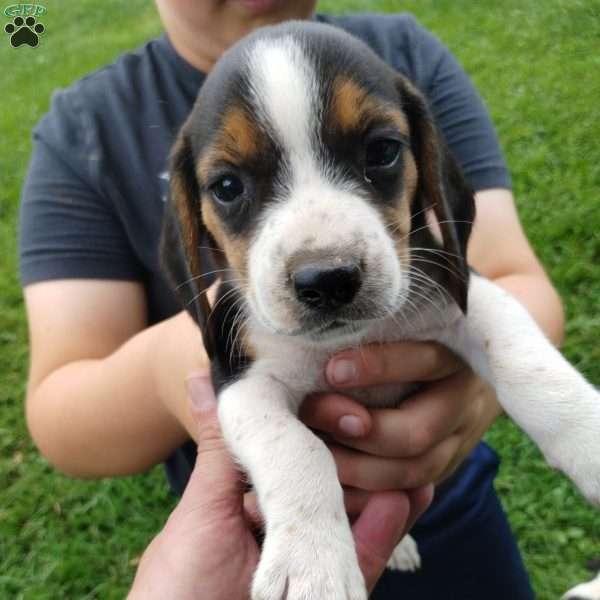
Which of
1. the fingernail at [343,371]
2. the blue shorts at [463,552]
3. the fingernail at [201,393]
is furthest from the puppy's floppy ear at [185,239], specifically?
the blue shorts at [463,552]

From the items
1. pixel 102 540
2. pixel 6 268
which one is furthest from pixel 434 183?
pixel 6 268

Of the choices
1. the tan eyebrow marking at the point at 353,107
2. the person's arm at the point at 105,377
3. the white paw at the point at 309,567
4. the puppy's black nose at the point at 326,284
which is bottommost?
the person's arm at the point at 105,377

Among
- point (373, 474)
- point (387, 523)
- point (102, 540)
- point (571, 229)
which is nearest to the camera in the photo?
point (387, 523)

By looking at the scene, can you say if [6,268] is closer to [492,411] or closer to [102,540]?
[102,540]

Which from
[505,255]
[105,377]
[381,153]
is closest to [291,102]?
[381,153]

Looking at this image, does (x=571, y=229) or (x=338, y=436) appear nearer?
(x=338, y=436)

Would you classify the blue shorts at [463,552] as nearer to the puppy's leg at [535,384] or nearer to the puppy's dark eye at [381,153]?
the puppy's leg at [535,384]

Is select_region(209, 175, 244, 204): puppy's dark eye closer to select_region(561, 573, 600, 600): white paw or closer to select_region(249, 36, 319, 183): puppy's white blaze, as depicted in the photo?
select_region(249, 36, 319, 183): puppy's white blaze

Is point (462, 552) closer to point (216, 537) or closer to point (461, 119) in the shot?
point (216, 537)
